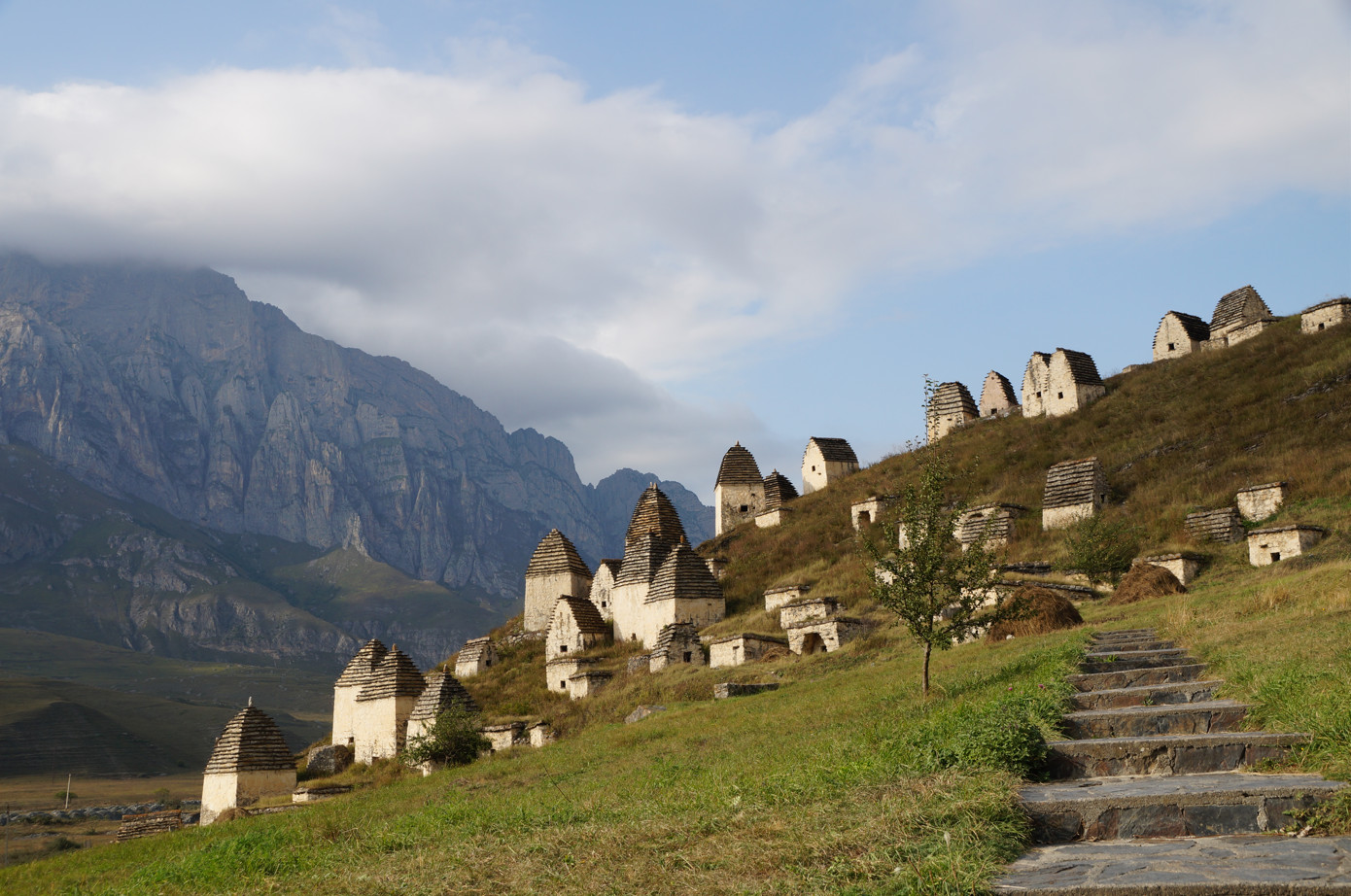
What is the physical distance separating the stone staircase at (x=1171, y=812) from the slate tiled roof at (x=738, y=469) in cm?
5049

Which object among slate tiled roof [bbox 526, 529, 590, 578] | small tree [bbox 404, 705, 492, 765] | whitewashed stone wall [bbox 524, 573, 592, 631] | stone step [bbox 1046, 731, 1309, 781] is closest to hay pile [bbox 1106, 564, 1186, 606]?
small tree [bbox 404, 705, 492, 765]

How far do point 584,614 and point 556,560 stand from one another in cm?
663

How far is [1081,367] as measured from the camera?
51406 mm

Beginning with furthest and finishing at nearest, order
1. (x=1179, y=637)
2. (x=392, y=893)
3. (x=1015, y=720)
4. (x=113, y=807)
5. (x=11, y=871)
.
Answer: (x=113, y=807) → (x=11, y=871) → (x=1179, y=637) → (x=1015, y=720) → (x=392, y=893)

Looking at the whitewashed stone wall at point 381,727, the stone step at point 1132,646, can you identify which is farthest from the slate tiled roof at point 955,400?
the stone step at point 1132,646

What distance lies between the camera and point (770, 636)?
30.5m

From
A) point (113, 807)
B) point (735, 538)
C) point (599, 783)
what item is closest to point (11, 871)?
point (599, 783)

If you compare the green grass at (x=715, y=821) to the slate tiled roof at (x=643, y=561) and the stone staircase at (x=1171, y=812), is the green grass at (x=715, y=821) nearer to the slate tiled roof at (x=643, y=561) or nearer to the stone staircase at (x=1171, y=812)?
the stone staircase at (x=1171, y=812)

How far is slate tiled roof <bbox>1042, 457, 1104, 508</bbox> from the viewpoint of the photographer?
35.8 metres

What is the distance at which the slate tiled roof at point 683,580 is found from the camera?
122 ft

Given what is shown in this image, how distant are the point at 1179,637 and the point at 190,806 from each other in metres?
→ 52.8

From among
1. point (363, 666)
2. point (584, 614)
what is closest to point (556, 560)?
point (584, 614)

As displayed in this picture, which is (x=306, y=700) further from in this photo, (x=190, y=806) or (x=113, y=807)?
(x=190, y=806)

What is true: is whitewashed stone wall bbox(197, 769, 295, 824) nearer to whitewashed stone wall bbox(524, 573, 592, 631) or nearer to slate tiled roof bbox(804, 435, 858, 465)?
whitewashed stone wall bbox(524, 573, 592, 631)
